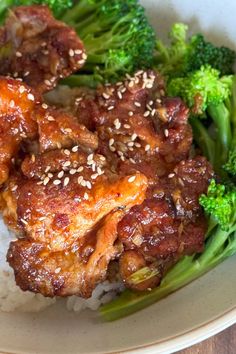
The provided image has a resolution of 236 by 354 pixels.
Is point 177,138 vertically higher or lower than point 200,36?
lower

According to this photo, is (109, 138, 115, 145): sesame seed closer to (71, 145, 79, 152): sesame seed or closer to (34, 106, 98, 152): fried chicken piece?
(34, 106, 98, 152): fried chicken piece

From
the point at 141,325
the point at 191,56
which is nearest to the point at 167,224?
the point at 141,325

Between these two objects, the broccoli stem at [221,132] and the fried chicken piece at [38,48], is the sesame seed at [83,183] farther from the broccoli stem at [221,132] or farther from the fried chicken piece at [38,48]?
the broccoli stem at [221,132]

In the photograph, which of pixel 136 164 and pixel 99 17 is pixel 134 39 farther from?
pixel 136 164

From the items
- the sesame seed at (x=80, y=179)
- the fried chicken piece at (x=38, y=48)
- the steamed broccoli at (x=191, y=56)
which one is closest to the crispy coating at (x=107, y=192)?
the sesame seed at (x=80, y=179)

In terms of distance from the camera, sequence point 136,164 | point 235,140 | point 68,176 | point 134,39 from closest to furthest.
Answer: point 68,176 → point 136,164 → point 235,140 → point 134,39

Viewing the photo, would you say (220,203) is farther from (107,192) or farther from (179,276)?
(107,192)

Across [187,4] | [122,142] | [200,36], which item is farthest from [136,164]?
[187,4]

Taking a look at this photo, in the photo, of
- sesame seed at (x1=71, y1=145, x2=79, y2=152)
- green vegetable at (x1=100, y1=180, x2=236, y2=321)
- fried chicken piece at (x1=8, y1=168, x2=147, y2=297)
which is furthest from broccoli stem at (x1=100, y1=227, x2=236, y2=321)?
sesame seed at (x1=71, y1=145, x2=79, y2=152)
